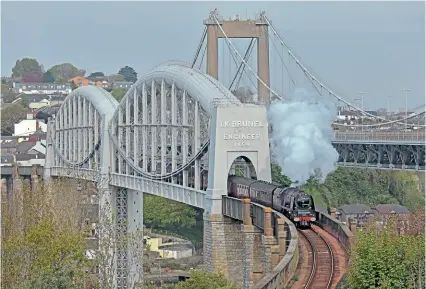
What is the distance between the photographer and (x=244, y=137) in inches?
1742

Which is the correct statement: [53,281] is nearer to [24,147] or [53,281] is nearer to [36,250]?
[36,250]

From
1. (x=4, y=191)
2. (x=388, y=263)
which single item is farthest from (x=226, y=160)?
(x=4, y=191)

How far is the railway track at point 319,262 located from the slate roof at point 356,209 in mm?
44599

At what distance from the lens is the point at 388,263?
2734cm

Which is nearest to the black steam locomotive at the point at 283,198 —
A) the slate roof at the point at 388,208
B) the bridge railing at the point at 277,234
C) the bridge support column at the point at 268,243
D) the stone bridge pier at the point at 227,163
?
the bridge railing at the point at 277,234

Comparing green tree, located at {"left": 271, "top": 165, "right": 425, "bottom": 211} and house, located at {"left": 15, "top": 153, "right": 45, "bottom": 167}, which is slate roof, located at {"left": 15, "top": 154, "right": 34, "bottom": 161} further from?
green tree, located at {"left": 271, "top": 165, "right": 425, "bottom": 211}

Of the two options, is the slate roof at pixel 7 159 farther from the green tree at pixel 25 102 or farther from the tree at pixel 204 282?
the tree at pixel 204 282

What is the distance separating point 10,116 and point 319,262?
107308 millimetres

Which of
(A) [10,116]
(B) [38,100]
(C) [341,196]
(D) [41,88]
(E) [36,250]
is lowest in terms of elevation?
(E) [36,250]

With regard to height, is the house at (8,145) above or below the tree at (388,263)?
above

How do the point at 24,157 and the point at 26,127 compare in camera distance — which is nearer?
the point at 24,157

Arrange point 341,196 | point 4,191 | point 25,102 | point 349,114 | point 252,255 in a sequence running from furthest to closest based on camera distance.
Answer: point 25,102
point 341,196
point 349,114
point 4,191
point 252,255

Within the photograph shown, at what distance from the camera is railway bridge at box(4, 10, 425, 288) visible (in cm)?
3941

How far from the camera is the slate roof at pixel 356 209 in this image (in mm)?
82188
